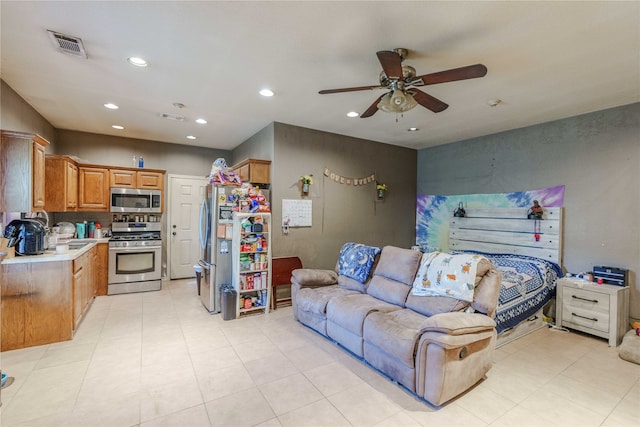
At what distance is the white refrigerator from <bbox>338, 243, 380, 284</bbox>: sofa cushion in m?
1.59

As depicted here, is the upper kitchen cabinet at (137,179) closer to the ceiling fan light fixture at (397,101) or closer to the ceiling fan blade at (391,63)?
the ceiling fan light fixture at (397,101)

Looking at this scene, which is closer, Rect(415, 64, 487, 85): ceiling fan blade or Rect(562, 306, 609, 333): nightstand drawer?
Rect(415, 64, 487, 85): ceiling fan blade

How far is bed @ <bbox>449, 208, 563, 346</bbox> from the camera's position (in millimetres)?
3262

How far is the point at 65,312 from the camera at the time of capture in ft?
10.2

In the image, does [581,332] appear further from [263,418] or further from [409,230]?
[263,418]

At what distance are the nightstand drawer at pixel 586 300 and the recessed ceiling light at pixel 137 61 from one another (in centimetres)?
533

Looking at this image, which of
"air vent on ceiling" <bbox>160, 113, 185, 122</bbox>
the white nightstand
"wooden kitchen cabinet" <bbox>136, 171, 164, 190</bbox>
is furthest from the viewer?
"wooden kitchen cabinet" <bbox>136, 171, 164, 190</bbox>

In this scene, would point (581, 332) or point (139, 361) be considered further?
point (581, 332)

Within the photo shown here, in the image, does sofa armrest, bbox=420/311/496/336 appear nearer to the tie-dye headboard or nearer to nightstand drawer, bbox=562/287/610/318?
nightstand drawer, bbox=562/287/610/318

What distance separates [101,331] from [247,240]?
1.94m

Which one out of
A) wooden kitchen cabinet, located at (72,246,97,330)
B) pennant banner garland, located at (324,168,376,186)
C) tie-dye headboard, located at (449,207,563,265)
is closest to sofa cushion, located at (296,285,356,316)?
pennant banner garland, located at (324,168,376,186)

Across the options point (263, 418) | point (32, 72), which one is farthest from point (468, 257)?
point (32, 72)

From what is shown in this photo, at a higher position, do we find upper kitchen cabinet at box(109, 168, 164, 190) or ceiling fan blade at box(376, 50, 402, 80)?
ceiling fan blade at box(376, 50, 402, 80)

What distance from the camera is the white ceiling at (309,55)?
1.99 m
